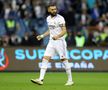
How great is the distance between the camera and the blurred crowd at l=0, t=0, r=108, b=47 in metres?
25.2

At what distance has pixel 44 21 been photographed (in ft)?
86.3

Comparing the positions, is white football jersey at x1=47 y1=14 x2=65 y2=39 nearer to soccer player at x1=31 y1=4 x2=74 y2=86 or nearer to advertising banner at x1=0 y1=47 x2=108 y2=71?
soccer player at x1=31 y1=4 x2=74 y2=86

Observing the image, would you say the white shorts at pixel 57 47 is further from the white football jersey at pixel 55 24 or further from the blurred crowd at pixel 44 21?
the blurred crowd at pixel 44 21

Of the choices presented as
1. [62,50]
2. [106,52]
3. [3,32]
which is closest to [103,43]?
[106,52]

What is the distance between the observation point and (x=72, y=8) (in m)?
27.6

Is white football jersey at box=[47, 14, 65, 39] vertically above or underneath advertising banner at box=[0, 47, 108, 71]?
above

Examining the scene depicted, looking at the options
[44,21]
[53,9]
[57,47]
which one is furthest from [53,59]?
[53,9]

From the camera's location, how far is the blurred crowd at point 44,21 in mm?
25156

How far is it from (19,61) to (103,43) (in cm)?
502

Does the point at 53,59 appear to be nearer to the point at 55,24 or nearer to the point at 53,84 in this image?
the point at 53,84

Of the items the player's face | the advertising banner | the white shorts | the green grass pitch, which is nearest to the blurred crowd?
the advertising banner

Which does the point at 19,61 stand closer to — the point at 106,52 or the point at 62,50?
the point at 106,52

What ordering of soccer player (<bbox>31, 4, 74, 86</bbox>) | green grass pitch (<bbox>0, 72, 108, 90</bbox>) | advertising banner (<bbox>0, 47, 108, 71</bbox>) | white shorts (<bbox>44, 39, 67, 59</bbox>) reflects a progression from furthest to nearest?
advertising banner (<bbox>0, 47, 108, 71</bbox>) → white shorts (<bbox>44, 39, 67, 59</bbox>) → soccer player (<bbox>31, 4, 74, 86</bbox>) → green grass pitch (<bbox>0, 72, 108, 90</bbox>)

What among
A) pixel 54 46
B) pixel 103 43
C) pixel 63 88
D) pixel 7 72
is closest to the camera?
pixel 63 88
